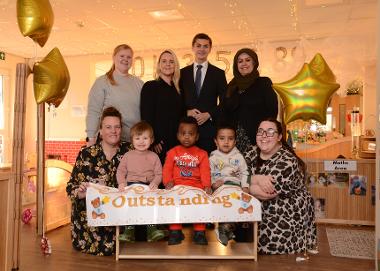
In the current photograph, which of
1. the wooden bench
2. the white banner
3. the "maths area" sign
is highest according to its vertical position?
the "maths area" sign

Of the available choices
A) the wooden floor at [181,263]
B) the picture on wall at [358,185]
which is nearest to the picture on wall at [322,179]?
Result: the picture on wall at [358,185]

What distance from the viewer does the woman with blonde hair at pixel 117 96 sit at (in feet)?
10.2

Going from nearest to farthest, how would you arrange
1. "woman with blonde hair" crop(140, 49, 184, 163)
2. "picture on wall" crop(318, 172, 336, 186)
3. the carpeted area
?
the carpeted area
"woman with blonde hair" crop(140, 49, 184, 163)
"picture on wall" crop(318, 172, 336, 186)

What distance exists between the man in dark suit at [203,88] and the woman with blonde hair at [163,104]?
0.12 metres

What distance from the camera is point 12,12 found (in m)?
5.20

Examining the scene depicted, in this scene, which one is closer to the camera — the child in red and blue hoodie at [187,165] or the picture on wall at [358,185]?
the child in red and blue hoodie at [187,165]

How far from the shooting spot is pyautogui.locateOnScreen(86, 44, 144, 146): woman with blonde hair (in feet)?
10.2

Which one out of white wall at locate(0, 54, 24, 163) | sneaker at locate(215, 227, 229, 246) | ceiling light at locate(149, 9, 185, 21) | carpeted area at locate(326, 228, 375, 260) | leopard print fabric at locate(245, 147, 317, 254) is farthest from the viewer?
white wall at locate(0, 54, 24, 163)

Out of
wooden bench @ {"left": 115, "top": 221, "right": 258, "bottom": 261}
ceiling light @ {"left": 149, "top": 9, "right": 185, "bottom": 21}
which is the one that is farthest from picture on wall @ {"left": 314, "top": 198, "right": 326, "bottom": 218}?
ceiling light @ {"left": 149, "top": 9, "right": 185, "bottom": 21}

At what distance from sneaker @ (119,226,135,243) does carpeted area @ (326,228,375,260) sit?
1.52 meters

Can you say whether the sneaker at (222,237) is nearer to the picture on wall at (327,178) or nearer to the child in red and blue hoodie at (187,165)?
the child in red and blue hoodie at (187,165)

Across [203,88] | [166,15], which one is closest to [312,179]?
[203,88]

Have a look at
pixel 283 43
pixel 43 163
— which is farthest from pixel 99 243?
pixel 283 43

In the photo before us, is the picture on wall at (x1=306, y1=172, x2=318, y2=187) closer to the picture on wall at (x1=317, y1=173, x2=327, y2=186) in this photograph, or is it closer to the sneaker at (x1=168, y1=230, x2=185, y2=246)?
the picture on wall at (x1=317, y1=173, x2=327, y2=186)
